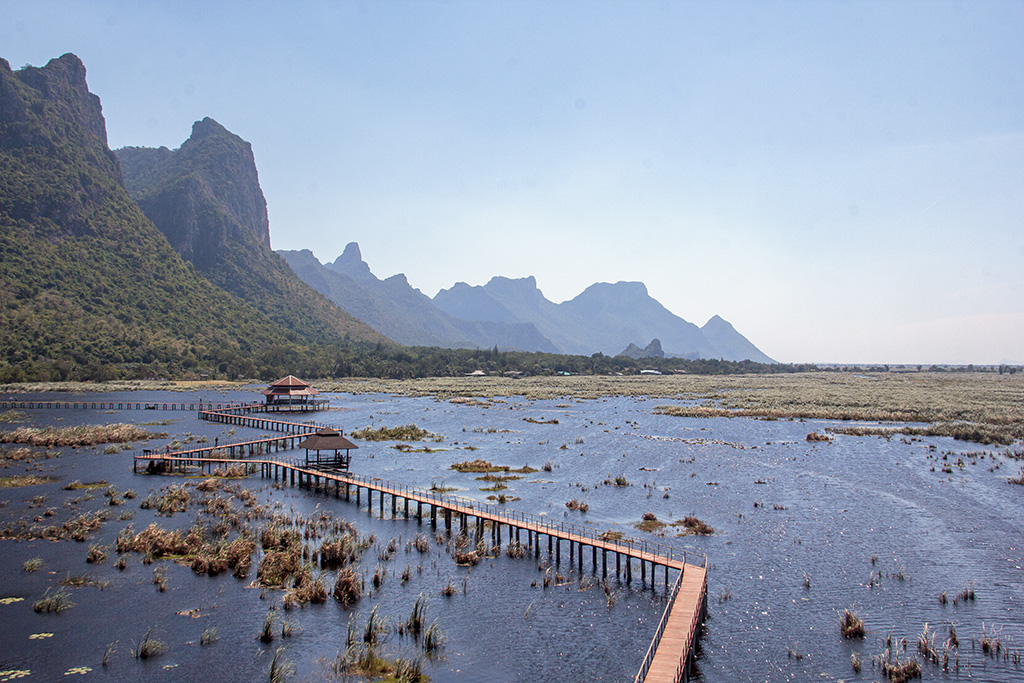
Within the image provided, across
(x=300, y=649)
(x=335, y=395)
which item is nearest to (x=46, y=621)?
(x=300, y=649)

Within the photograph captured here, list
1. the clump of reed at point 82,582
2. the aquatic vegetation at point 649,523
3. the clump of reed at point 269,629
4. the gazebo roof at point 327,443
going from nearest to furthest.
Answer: the clump of reed at point 269,629, the clump of reed at point 82,582, the aquatic vegetation at point 649,523, the gazebo roof at point 327,443

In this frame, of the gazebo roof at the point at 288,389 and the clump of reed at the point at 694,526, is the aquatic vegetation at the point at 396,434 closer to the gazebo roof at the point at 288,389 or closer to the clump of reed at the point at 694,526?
the gazebo roof at the point at 288,389

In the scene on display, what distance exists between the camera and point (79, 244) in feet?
536

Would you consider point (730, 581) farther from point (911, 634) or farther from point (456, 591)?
point (456, 591)

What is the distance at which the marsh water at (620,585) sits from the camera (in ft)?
62.7

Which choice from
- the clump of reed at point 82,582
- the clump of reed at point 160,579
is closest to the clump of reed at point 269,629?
the clump of reed at point 160,579

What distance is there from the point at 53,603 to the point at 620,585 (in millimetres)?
21317

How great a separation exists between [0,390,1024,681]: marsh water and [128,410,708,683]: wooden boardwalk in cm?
106

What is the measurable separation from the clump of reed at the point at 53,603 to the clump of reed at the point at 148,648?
476 cm

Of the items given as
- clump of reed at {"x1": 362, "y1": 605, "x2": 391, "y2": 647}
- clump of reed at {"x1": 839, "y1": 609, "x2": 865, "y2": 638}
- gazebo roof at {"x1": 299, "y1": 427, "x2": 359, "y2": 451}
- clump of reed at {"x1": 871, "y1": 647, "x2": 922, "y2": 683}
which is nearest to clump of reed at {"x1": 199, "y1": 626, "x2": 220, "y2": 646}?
clump of reed at {"x1": 362, "y1": 605, "x2": 391, "y2": 647}

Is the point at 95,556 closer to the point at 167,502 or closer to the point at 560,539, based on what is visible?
the point at 167,502

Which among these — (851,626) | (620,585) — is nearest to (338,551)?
(620,585)

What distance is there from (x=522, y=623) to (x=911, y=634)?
43.1ft

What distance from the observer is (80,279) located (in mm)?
149750
